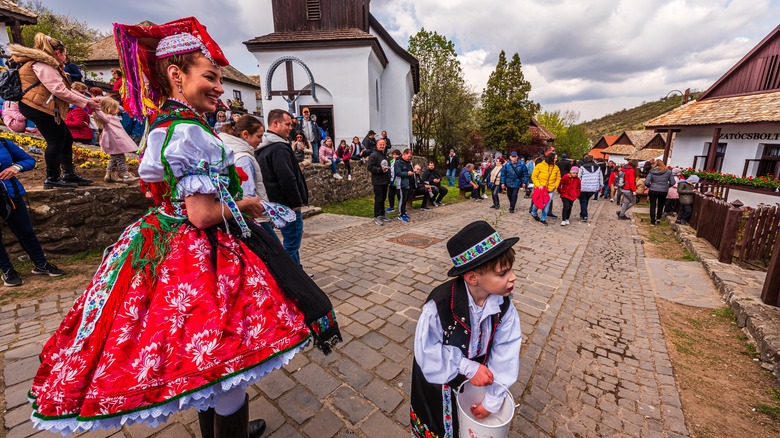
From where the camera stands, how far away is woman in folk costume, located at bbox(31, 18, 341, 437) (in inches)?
48.9

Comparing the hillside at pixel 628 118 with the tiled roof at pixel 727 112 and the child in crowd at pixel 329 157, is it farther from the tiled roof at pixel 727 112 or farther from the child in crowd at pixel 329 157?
the child in crowd at pixel 329 157

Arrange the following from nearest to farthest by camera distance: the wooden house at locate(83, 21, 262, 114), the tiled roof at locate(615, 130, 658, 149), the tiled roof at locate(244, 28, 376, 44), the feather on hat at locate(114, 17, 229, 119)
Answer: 1. the feather on hat at locate(114, 17, 229, 119)
2. the tiled roof at locate(244, 28, 376, 44)
3. the wooden house at locate(83, 21, 262, 114)
4. the tiled roof at locate(615, 130, 658, 149)

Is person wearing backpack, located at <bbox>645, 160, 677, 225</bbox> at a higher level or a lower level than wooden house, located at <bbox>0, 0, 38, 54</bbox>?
lower

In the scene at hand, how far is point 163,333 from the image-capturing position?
1305 mm

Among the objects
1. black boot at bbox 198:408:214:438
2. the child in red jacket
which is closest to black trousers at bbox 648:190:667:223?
the child in red jacket

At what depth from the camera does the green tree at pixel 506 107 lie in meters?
36.8

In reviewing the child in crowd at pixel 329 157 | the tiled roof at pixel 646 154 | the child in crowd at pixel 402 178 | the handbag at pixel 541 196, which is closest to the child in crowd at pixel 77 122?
the child in crowd at pixel 329 157

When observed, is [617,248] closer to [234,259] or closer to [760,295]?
[760,295]

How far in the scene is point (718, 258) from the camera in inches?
248

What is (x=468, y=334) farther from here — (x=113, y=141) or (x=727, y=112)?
(x=727, y=112)

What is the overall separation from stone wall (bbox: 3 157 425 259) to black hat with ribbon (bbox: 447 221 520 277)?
5966 millimetres

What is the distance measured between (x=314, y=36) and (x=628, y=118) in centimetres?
12182

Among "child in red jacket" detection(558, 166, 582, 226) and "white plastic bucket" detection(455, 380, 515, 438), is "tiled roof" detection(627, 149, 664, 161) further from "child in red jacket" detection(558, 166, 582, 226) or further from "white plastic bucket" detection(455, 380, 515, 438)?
"white plastic bucket" detection(455, 380, 515, 438)

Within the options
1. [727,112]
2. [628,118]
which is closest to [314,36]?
[727,112]
